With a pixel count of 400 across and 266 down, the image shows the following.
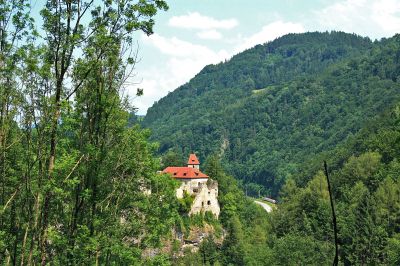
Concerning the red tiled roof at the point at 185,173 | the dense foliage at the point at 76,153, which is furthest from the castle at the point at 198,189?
the dense foliage at the point at 76,153

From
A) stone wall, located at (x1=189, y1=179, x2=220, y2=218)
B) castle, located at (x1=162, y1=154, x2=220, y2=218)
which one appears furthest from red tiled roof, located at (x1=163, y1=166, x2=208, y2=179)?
stone wall, located at (x1=189, y1=179, x2=220, y2=218)

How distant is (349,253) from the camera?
61.6 metres

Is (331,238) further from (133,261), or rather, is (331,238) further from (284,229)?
(133,261)

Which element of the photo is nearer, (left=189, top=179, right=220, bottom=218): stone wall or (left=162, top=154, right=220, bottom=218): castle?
(left=189, top=179, right=220, bottom=218): stone wall

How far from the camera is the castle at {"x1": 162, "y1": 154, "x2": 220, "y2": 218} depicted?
7644cm

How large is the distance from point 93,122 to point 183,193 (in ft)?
188

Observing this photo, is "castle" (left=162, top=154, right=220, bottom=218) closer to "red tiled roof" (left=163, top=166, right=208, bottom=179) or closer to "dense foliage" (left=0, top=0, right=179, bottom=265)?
"red tiled roof" (left=163, top=166, right=208, bottom=179)

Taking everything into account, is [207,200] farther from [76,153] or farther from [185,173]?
[76,153]

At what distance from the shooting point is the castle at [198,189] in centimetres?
7644

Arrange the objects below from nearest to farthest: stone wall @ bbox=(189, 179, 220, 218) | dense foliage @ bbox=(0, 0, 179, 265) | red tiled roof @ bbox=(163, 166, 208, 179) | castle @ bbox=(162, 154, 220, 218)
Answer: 1. dense foliage @ bbox=(0, 0, 179, 265)
2. stone wall @ bbox=(189, 179, 220, 218)
3. castle @ bbox=(162, 154, 220, 218)
4. red tiled roof @ bbox=(163, 166, 208, 179)

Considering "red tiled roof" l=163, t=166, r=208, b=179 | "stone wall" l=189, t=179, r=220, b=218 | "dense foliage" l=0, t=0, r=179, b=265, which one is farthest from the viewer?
"red tiled roof" l=163, t=166, r=208, b=179

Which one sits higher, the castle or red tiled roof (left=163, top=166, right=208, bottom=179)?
red tiled roof (left=163, top=166, right=208, bottom=179)

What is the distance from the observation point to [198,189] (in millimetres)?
77312

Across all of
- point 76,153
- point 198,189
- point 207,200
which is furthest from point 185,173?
point 76,153
